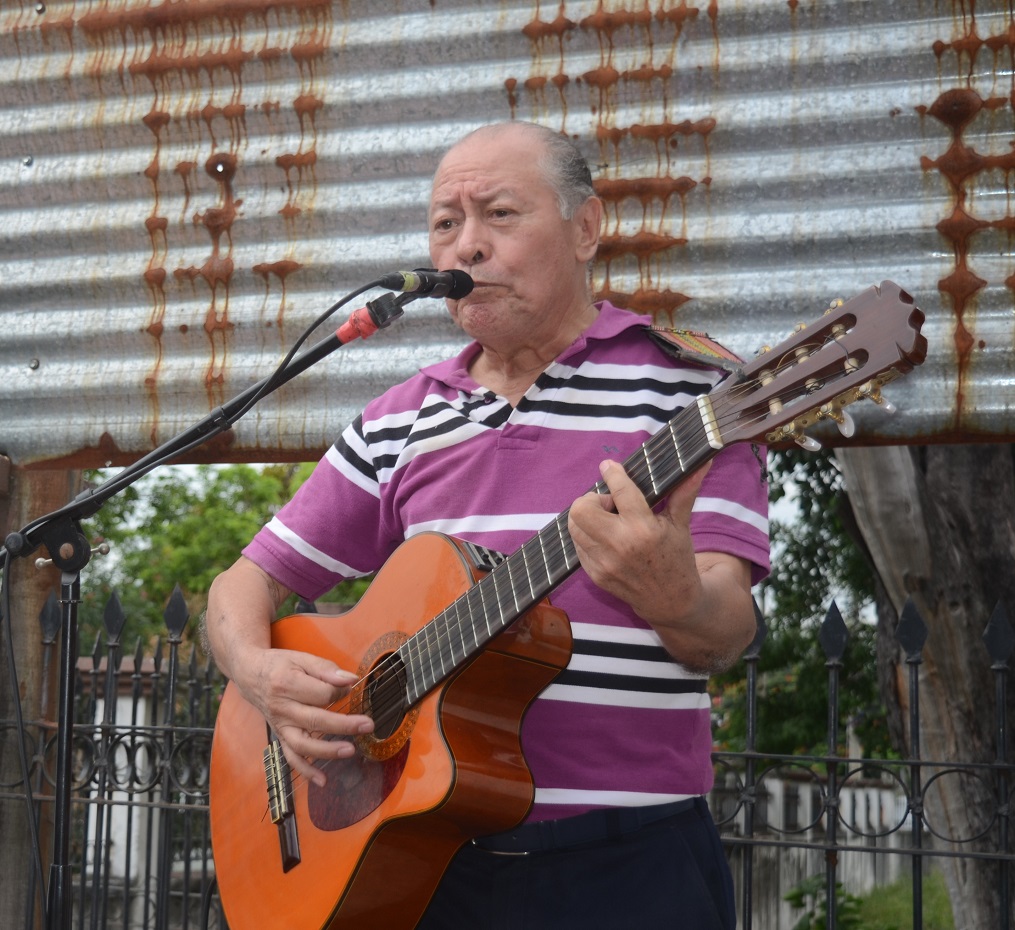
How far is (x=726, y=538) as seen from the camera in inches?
75.5

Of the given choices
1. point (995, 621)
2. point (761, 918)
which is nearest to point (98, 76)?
point (995, 621)

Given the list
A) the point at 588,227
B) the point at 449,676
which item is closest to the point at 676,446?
the point at 449,676

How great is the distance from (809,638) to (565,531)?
9.34m

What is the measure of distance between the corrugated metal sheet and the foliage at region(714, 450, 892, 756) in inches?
276

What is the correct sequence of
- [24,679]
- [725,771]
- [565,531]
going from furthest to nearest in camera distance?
[725,771], [24,679], [565,531]

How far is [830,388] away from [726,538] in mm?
440

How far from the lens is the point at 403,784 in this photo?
1.94 metres

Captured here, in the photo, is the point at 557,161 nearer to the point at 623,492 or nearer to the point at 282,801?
the point at 623,492

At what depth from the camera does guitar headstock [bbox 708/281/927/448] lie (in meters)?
1.49

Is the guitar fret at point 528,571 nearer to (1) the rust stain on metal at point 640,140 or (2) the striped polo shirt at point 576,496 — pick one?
(2) the striped polo shirt at point 576,496

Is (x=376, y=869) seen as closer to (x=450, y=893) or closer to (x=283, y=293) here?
(x=450, y=893)

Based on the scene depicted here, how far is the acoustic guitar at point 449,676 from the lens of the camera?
1.58m

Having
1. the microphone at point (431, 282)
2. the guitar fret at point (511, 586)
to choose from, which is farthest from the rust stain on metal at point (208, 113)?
the guitar fret at point (511, 586)

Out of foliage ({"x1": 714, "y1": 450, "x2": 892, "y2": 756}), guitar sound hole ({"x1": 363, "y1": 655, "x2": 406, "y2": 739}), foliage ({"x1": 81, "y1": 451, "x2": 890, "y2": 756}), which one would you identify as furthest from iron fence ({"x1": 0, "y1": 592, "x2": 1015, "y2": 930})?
foliage ({"x1": 714, "y1": 450, "x2": 892, "y2": 756})
